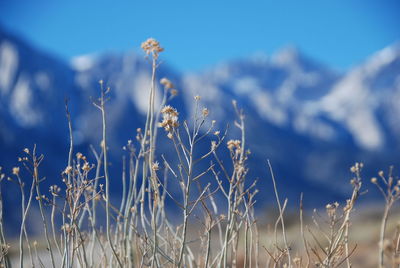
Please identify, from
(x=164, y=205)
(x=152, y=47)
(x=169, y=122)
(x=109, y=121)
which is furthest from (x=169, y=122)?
(x=109, y=121)

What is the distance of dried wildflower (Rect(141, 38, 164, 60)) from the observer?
173 centimetres

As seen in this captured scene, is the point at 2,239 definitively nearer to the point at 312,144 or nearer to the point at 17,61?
the point at 17,61

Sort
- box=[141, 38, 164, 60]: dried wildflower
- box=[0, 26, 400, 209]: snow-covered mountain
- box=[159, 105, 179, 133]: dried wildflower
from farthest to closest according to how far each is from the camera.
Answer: box=[0, 26, 400, 209]: snow-covered mountain, box=[141, 38, 164, 60]: dried wildflower, box=[159, 105, 179, 133]: dried wildflower

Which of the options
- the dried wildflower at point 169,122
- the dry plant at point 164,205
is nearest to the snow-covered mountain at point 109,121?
the dry plant at point 164,205

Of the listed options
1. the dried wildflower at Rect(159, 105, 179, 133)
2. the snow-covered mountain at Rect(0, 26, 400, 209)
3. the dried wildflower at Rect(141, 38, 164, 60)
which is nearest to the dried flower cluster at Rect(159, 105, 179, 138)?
the dried wildflower at Rect(159, 105, 179, 133)

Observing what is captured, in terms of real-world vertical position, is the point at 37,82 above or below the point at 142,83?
below

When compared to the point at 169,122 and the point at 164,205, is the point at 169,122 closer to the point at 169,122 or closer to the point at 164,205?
the point at 169,122

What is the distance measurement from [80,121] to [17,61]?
70.7 ft

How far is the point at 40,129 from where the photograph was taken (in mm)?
118688

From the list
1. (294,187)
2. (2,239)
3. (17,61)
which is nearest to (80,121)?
(17,61)

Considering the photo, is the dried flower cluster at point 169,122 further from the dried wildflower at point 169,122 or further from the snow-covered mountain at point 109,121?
the snow-covered mountain at point 109,121

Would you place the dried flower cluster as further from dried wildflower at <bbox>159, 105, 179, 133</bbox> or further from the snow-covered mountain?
the snow-covered mountain

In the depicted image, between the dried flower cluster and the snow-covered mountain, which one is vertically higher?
the snow-covered mountain

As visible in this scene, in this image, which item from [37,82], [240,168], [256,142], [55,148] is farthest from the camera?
[256,142]
